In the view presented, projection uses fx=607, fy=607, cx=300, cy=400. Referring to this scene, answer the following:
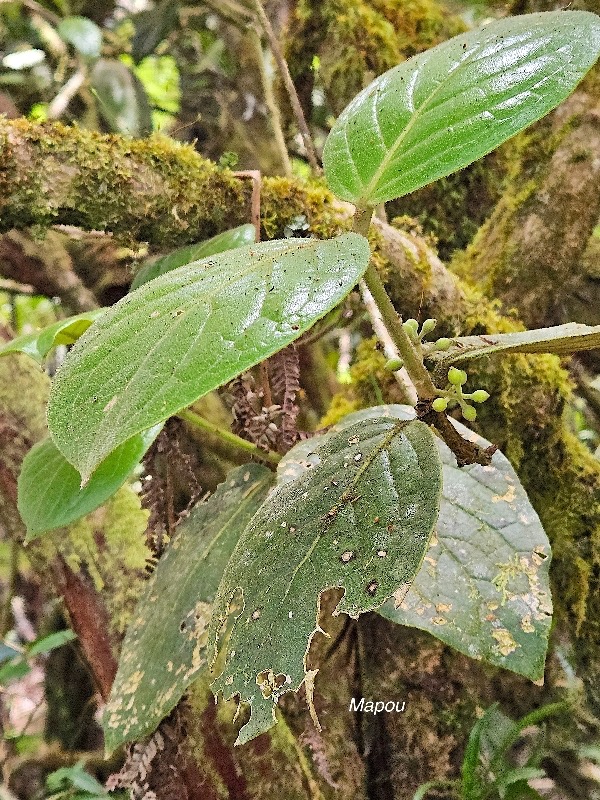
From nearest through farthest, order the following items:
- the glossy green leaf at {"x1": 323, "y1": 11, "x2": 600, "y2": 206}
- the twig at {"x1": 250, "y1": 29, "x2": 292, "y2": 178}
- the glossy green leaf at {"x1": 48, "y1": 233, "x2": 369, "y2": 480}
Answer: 1. the glossy green leaf at {"x1": 48, "y1": 233, "x2": 369, "y2": 480}
2. the glossy green leaf at {"x1": 323, "y1": 11, "x2": 600, "y2": 206}
3. the twig at {"x1": 250, "y1": 29, "x2": 292, "y2": 178}

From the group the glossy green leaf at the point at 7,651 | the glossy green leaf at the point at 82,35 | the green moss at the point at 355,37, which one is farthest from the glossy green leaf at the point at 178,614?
the glossy green leaf at the point at 82,35

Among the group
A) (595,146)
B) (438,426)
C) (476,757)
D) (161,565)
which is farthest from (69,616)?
(595,146)

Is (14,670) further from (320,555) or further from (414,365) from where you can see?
(414,365)

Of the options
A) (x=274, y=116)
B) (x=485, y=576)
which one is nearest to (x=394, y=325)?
(x=485, y=576)

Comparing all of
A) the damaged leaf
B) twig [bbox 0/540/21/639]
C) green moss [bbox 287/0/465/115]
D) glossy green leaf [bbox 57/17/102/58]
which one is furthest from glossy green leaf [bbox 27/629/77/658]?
glossy green leaf [bbox 57/17/102/58]

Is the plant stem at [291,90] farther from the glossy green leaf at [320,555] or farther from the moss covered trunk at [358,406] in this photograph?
the glossy green leaf at [320,555]

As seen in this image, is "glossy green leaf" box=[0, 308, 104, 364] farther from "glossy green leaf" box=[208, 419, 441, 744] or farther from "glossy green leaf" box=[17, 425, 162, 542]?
"glossy green leaf" box=[208, 419, 441, 744]
